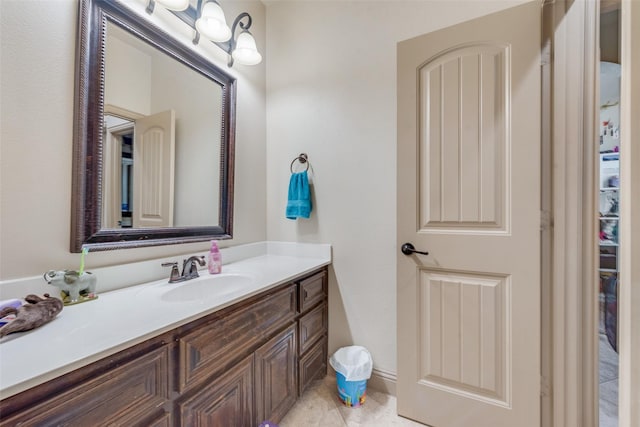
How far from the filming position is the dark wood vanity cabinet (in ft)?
1.95

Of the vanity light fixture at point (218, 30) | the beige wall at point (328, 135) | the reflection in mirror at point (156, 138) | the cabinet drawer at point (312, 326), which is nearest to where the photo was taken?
the beige wall at point (328, 135)

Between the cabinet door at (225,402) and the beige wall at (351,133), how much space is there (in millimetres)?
796

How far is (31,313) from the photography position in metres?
0.72

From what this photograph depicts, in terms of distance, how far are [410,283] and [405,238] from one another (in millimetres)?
239

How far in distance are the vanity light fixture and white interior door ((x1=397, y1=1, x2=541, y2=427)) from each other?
92 cm

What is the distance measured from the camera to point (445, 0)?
58.1 inches

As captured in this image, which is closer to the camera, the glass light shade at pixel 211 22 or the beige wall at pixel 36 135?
the beige wall at pixel 36 135

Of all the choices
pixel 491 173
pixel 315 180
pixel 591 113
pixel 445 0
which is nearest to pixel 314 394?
pixel 315 180

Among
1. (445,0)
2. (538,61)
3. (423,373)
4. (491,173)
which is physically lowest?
(423,373)

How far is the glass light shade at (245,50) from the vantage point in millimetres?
1609

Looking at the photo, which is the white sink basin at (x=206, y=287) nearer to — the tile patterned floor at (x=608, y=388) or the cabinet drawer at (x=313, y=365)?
the cabinet drawer at (x=313, y=365)

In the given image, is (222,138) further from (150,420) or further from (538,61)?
(538,61)

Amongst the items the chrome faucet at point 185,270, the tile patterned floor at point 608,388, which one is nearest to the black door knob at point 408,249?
the chrome faucet at point 185,270

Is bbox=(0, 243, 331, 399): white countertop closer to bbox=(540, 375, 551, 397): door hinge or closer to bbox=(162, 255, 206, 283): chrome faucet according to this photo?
bbox=(162, 255, 206, 283): chrome faucet
